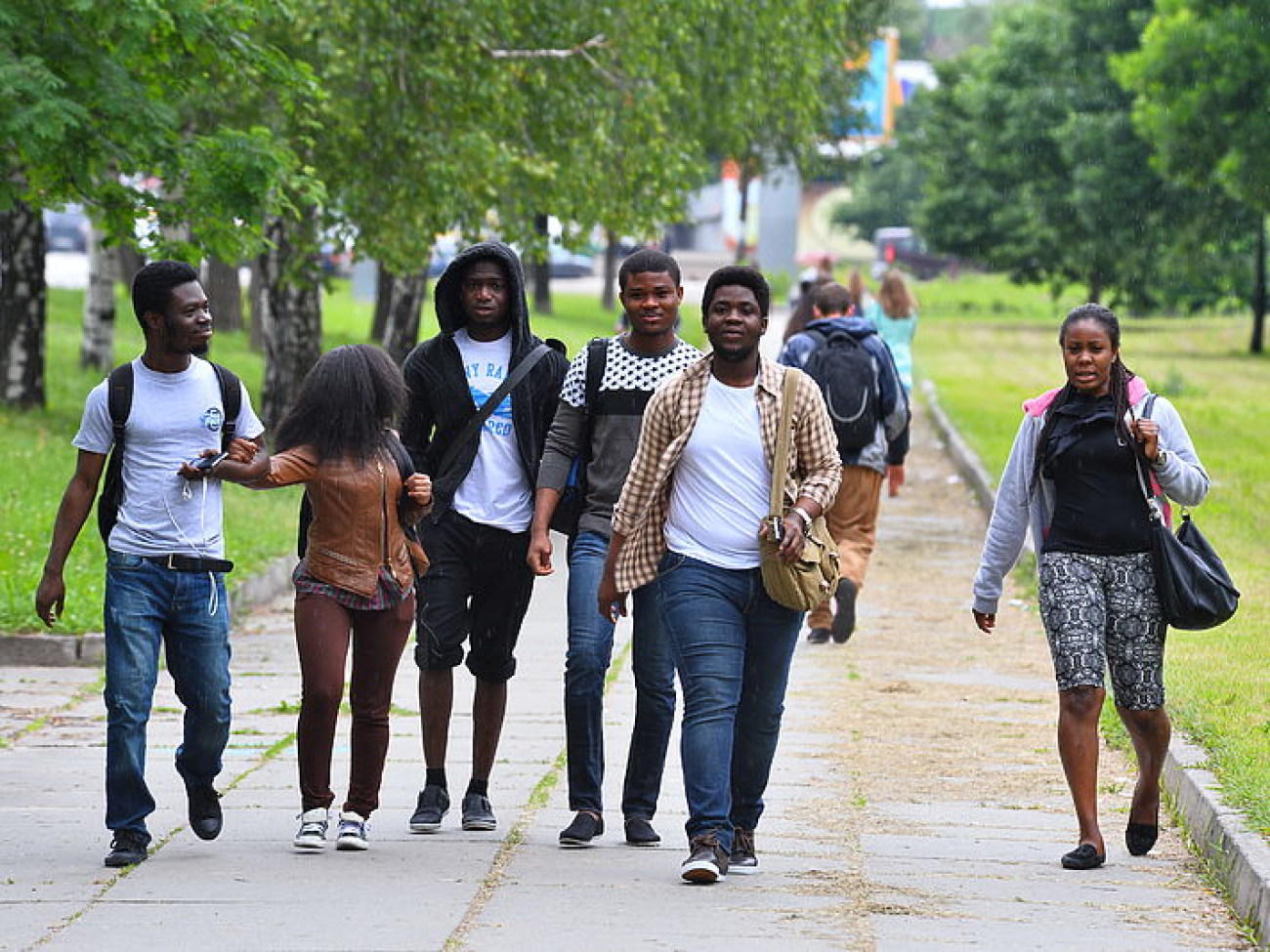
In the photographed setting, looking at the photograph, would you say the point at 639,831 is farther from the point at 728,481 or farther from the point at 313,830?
the point at 728,481

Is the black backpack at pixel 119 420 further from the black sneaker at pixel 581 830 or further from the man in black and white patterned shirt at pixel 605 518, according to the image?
the black sneaker at pixel 581 830

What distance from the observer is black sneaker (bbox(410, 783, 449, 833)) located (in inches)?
292

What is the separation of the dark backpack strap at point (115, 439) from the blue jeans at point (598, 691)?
1.42 m

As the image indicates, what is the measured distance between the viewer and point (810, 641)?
12.6 metres

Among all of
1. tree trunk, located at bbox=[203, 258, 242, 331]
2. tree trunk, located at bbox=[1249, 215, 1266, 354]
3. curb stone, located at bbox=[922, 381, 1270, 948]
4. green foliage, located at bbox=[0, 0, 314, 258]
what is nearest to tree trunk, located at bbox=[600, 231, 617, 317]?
tree trunk, located at bbox=[1249, 215, 1266, 354]

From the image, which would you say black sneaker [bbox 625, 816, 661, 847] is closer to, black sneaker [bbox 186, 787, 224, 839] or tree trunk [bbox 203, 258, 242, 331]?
black sneaker [bbox 186, 787, 224, 839]

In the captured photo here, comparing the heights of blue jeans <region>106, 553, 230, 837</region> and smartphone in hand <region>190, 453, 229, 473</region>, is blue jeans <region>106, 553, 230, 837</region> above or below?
below

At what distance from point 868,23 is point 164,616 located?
3941 centimetres

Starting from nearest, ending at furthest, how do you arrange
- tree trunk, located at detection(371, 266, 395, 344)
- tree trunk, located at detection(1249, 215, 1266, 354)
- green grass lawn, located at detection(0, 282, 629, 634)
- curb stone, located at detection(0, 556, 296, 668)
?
curb stone, located at detection(0, 556, 296, 668)
green grass lawn, located at detection(0, 282, 629, 634)
tree trunk, located at detection(371, 266, 395, 344)
tree trunk, located at detection(1249, 215, 1266, 354)

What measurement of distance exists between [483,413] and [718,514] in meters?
1.00

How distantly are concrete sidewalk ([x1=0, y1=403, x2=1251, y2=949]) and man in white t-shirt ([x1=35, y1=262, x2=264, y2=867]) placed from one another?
34 centimetres

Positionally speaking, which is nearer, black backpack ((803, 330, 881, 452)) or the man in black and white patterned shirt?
the man in black and white patterned shirt

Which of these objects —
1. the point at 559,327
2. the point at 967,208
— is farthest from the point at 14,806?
the point at 967,208

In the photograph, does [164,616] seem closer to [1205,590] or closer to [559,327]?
[1205,590]
